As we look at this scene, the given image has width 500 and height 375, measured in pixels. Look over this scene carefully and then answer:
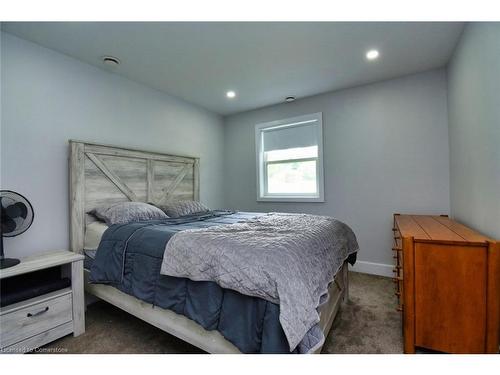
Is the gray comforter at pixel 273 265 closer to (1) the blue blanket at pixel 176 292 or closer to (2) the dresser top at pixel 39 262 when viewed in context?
(1) the blue blanket at pixel 176 292

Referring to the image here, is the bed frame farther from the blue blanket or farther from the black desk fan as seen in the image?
the black desk fan

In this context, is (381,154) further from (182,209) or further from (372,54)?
(182,209)

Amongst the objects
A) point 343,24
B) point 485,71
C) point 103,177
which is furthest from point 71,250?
point 485,71

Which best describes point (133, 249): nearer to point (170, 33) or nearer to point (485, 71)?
point (170, 33)

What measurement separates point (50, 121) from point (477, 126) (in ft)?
11.8

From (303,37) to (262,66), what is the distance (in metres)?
0.61

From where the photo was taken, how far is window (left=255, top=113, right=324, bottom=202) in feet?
11.7

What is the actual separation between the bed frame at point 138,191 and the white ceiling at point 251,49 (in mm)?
912

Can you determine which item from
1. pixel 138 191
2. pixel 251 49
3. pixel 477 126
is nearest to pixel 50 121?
pixel 138 191

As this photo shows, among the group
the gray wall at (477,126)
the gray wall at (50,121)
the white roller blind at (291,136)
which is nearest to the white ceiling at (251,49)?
the gray wall at (50,121)

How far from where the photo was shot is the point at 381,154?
3.07 m

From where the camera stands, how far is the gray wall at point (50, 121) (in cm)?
198
